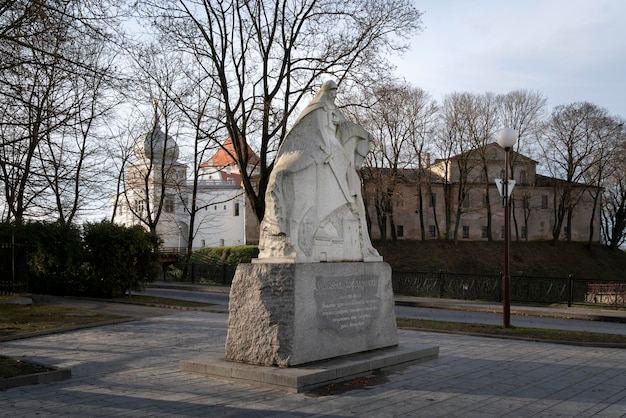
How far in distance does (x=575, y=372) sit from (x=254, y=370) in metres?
4.66

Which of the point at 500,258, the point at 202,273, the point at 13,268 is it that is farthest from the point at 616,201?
→ the point at 13,268

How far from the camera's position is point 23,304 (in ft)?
64.5

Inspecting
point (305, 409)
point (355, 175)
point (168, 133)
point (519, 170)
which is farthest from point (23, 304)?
point (519, 170)

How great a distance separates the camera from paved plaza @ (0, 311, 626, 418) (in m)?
6.89

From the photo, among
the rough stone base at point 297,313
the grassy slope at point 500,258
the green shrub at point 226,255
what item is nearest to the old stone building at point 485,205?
the grassy slope at point 500,258

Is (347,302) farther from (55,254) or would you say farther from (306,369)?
(55,254)

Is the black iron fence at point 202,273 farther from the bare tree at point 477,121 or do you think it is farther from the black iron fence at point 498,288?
the bare tree at point 477,121

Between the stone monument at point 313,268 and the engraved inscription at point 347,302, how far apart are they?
1cm

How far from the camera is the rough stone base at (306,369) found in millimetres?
7836

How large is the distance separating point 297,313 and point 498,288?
19820 millimetres

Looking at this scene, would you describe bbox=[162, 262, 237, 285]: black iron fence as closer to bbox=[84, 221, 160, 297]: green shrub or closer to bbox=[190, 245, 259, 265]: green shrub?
bbox=[190, 245, 259, 265]: green shrub

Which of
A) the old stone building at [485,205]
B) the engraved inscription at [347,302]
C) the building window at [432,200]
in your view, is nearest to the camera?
the engraved inscription at [347,302]

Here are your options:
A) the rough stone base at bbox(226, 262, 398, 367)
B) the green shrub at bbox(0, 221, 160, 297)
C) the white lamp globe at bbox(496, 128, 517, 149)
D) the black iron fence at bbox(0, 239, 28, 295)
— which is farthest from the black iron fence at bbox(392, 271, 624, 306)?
the rough stone base at bbox(226, 262, 398, 367)

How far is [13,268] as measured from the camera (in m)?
22.4
